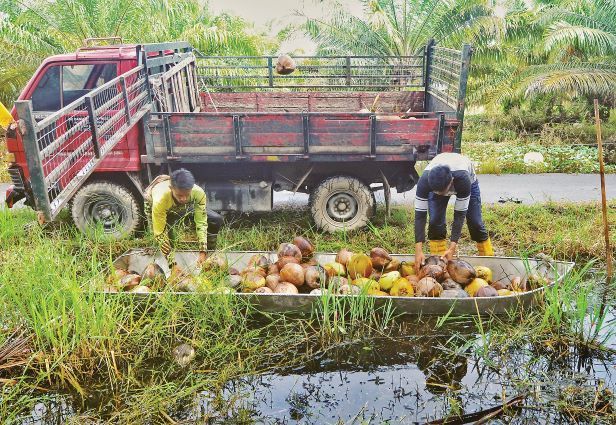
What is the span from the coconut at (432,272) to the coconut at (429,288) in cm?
13

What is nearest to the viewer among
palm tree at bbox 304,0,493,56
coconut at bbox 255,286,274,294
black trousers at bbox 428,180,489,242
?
coconut at bbox 255,286,274,294

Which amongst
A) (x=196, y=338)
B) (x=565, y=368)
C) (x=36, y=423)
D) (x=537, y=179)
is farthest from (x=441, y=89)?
(x=36, y=423)

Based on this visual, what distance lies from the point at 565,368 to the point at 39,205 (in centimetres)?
400

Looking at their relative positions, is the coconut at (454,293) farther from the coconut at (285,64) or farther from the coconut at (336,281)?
the coconut at (285,64)

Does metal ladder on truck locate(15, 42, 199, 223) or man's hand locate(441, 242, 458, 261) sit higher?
metal ladder on truck locate(15, 42, 199, 223)

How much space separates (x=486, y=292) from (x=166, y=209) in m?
2.72

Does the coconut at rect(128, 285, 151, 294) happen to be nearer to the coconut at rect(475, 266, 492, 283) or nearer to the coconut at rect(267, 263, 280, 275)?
the coconut at rect(267, 263, 280, 275)

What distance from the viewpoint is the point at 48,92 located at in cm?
597

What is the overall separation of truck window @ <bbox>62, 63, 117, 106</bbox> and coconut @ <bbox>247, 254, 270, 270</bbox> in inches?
104

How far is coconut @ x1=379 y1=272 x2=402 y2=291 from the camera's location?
464cm

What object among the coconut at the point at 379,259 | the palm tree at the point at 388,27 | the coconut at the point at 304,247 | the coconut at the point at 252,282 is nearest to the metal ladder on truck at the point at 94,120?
the coconut at the point at 252,282

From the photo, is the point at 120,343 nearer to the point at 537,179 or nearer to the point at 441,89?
the point at 441,89

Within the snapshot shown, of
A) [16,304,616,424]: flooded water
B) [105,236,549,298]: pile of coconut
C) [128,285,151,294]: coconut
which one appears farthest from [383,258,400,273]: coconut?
[128,285,151,294]: coconut

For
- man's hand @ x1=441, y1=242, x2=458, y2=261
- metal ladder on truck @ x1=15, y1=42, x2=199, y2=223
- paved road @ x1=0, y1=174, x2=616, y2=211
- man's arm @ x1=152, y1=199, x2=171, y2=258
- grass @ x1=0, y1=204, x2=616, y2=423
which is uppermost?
metal ladder on truck @ x1=15, y1=42, x2=199, y2=223
